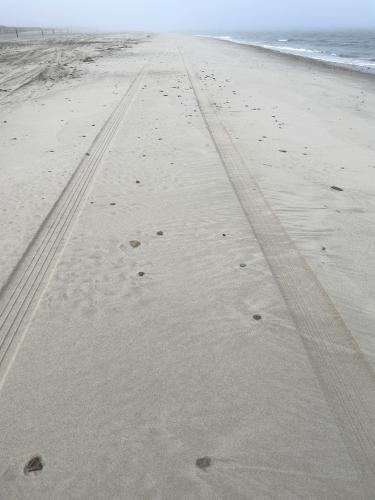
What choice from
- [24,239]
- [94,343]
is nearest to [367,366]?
[94,343]

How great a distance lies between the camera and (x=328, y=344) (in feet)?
9.30

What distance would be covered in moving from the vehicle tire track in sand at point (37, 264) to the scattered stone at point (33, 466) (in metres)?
0.68

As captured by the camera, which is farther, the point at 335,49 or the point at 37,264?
the point at 335,49

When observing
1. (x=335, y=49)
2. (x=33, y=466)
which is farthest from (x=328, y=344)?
(x=335, y=49)

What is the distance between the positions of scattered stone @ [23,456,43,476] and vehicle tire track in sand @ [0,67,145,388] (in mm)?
680

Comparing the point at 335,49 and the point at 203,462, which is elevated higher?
the point at 335,49

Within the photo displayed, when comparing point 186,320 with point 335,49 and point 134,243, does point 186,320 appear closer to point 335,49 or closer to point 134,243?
point 134,243

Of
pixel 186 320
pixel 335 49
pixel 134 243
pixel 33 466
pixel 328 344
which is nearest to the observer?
pixel 33 466

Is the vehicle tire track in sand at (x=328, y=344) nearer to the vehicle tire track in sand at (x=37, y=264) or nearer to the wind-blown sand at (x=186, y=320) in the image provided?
the wind-blown sand at (x=186, y=320)

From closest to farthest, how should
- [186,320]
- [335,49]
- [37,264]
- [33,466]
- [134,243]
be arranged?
[33,466] → [186,320] → [37,264] → [134,243] → [335,49]

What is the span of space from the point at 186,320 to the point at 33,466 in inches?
56.9

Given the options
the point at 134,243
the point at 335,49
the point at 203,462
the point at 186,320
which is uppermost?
the point at 335,49

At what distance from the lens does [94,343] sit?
2.84m

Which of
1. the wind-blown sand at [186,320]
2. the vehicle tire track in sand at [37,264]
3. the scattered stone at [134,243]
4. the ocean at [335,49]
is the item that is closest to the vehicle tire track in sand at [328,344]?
the wind-blown sand at [186,320]
